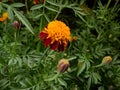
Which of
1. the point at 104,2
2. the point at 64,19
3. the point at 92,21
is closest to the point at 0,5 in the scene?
the point at 92,21

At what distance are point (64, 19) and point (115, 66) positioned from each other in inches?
16.8

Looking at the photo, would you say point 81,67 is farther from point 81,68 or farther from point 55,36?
point 55,36

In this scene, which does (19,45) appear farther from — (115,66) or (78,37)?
(115,66)

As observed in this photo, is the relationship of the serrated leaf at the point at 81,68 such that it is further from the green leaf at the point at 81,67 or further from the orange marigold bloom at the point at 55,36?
the orange marigold bloom at the point at 55,36

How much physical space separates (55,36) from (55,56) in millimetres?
134

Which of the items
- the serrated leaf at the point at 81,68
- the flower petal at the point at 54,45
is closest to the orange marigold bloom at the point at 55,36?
the flower petal at the point at 54,45

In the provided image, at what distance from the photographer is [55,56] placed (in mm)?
1385

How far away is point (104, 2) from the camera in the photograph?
2166mm

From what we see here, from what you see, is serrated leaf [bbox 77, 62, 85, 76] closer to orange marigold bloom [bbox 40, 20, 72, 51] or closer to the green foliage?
the green foliage

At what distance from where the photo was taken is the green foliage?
1331 mm

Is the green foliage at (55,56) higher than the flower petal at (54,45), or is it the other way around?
the flower petal at (54,45)

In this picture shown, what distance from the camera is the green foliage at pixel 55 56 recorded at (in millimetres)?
1331

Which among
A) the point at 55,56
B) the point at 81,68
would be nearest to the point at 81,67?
the point at 81,68

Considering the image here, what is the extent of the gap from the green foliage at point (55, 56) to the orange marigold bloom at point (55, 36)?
0.15 ft
